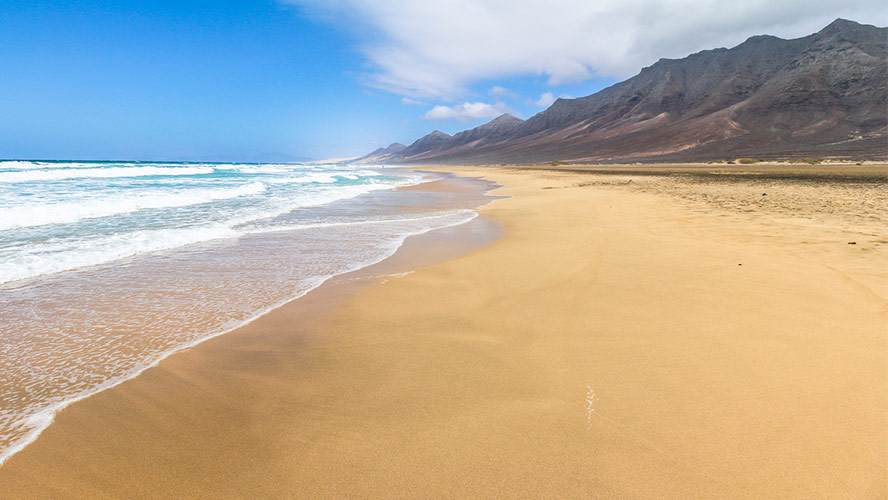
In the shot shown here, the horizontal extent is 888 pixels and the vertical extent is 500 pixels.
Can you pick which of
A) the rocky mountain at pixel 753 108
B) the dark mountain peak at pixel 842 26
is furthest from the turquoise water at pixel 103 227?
the dark mountain peak at pixel 842 26

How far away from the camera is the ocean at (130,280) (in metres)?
2.95

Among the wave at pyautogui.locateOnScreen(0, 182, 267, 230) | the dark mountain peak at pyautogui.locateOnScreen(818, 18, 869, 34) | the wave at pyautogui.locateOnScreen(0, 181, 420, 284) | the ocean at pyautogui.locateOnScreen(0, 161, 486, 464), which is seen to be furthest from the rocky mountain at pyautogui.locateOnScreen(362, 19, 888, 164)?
the wave at pyautogui.locateOnScreen(0, 182, 267, 230)

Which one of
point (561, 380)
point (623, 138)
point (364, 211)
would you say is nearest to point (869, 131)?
point (623, 138)

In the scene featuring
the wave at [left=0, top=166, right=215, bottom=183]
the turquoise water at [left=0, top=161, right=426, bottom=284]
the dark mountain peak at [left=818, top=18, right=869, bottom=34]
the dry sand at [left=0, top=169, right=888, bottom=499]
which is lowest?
the dry sand at [left=0, top=169, right=888, bottom=499]

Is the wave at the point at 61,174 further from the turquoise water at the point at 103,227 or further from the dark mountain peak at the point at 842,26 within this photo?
the dark mountain peak at the point at 842,26

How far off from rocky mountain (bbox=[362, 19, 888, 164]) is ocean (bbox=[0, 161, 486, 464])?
61982 millimetres

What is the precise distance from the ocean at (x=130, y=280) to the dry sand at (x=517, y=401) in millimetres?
323

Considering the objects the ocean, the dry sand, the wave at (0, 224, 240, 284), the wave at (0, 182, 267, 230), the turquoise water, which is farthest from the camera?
the wave at (0, 182, 267, 230)

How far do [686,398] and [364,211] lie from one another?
11.8 meters

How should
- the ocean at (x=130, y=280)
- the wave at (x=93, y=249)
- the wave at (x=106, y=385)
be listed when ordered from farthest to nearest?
the wave at (x=93, y=249)
the ocean at (x=130, y=280)
the wave at (x=106, y=385)

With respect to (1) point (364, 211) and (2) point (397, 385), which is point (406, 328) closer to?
(2) point (397, 385)

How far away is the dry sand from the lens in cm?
188

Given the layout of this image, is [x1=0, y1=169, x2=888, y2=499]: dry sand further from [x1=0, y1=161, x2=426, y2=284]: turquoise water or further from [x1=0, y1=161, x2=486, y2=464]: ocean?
[x1=0, y1=161, x2=426, y2=284]: turquoise water

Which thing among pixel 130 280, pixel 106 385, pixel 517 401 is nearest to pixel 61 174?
pixel 130 280
